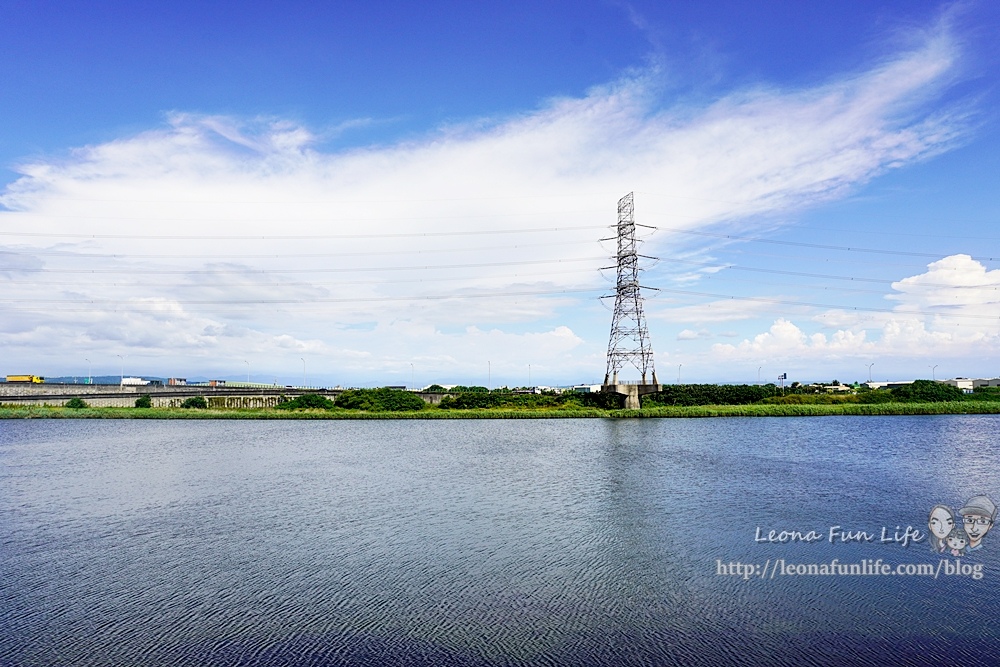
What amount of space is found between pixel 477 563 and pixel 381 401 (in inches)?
2438

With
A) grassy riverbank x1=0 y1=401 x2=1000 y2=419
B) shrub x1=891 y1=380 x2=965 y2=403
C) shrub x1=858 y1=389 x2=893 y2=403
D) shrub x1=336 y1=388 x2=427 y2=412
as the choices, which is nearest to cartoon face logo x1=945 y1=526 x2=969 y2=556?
grassy riverbank x1=0 y1=401 x2=1000 y2=419

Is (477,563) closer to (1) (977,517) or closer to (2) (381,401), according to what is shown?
(1) (977,517)

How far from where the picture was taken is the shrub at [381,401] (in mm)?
73562

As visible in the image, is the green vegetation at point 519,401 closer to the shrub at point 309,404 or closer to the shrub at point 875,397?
the shrub at point 309,404

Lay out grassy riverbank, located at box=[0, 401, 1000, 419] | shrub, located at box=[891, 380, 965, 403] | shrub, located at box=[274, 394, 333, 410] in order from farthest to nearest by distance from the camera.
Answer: shrub, located at box=[274, 394, 333, 410] → shrub, located at box=[891, 380, 965, 403] → grassy riverbank, located at box=[0, 401, 1000, 419]

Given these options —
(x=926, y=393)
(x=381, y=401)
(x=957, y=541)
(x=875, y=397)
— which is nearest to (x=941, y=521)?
(x=957, y=541)

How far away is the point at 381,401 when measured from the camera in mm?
74375

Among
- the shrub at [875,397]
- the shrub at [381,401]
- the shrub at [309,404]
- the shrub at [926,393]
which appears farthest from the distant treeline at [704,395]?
the shrub at [309,404]

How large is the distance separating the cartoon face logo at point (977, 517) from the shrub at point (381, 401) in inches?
2305

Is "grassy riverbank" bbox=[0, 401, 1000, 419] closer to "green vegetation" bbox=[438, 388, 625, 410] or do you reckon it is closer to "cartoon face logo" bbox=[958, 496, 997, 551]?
"green vegetation" bbox=[438, 388, 625, 410]

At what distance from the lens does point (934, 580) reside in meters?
12.9

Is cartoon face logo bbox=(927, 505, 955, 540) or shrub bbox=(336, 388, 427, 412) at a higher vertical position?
shrub bbox=(336, 388, 427, 412)

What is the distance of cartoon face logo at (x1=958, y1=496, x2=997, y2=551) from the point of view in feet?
53.7

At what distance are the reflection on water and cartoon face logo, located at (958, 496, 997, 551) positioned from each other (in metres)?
0.58
